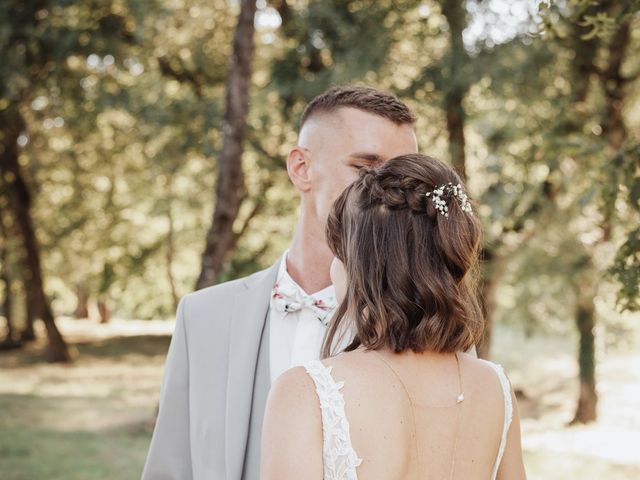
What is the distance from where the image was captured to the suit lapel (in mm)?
2363

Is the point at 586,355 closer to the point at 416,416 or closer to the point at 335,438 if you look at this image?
the point at 416,416

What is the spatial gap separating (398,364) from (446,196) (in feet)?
1.40

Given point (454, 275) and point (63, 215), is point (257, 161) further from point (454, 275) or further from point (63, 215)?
point (454, 275)

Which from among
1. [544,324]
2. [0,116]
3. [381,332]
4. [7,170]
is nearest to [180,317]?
[381,332]

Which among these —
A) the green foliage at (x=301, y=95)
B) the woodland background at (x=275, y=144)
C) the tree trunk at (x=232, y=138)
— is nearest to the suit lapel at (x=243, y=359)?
the woodland background at (x=275, y=144)

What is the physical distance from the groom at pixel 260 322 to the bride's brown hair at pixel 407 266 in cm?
55

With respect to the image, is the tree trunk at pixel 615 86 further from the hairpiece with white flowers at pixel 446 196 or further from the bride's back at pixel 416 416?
the bride's back at pixel 416 416

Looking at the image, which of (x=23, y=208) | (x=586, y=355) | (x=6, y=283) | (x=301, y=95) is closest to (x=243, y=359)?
(x=301, y=95)

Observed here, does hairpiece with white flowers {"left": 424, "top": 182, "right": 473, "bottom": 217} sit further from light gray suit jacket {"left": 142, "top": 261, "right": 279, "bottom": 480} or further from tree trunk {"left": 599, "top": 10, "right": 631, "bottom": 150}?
tree trunk {"left": 599, "top": 10, "right": 631, "bottom": 150}

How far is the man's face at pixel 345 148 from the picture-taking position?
2.68m

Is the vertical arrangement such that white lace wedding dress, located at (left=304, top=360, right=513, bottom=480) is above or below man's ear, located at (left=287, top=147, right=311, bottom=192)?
below

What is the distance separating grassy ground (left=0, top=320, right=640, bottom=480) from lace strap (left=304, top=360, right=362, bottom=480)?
393 inches

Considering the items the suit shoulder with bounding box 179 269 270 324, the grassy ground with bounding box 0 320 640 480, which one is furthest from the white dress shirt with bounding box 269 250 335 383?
the grassy ground with bounding box 0 320 640 480

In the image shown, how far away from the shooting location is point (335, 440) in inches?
72.1
